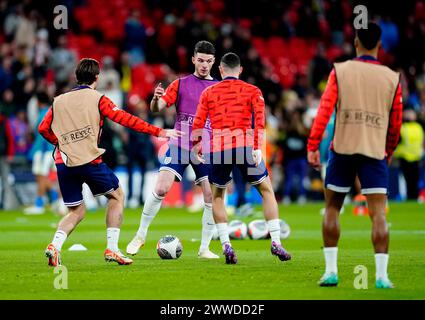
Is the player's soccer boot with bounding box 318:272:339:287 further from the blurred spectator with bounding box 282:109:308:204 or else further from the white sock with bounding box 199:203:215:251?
the blurred spectator with bounding box 282:109:308:204

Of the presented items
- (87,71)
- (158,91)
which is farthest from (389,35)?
(87,71)

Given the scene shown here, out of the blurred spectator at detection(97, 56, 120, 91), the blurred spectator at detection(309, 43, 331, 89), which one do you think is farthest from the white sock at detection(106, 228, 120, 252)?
the blurred spectator at detection(309, 43, 331, 89)

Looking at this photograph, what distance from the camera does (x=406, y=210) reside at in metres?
24.4

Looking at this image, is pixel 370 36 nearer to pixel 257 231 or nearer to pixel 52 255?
pixel 52 255

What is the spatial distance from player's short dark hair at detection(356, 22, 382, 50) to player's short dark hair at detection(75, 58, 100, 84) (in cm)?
366

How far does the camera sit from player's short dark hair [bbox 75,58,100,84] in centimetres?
1239

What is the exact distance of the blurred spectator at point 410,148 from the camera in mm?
28609

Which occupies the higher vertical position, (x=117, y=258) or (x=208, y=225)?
(x=208, y=225)

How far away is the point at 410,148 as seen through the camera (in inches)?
1131

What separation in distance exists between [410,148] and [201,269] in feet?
57.9

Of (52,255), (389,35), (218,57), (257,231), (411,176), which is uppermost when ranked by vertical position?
(389,35)

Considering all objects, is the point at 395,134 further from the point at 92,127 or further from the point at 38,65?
the point at 38,65

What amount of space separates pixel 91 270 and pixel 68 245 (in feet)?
13.1

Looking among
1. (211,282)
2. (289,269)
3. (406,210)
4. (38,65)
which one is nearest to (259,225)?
(289,269)
